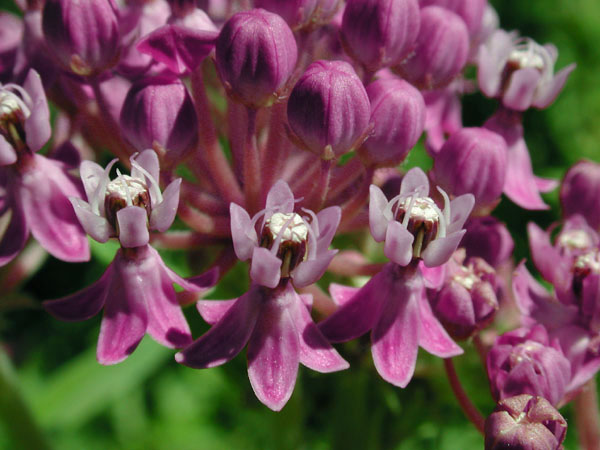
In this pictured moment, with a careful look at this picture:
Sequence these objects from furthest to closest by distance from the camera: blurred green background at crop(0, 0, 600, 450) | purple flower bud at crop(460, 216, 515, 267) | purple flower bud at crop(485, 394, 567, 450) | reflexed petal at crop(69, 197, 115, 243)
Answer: blurred green background at crop(0, 0, 600, 450) → purple flower bud at crop(460, 216, 515, 267) → reflexed petal at crop(69, 197, 115, 243) → purple flower bud at crop(485, 394, 567, 450)

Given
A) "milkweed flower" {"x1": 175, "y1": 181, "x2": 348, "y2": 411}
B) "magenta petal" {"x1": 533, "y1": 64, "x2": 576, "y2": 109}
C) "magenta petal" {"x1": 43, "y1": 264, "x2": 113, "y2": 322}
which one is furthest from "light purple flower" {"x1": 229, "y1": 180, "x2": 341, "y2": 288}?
"magenta petal" {"x1": 533, "y1": 64, "x2": 576, "y2": 109}

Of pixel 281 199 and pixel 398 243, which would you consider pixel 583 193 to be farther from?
pixel 281 199

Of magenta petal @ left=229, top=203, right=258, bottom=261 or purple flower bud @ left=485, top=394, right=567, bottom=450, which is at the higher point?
magenta petal @ left=229, top=203, right=258, bottom=261

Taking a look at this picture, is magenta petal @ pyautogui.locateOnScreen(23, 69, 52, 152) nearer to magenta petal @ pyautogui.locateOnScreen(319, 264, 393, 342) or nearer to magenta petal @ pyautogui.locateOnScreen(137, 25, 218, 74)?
magenta petal @ pyautogui.locateOnScreen(137, 25, 218, 74)

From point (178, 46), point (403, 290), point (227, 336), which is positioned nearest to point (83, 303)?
point (227, 336)

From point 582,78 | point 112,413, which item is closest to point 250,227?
point 112,413

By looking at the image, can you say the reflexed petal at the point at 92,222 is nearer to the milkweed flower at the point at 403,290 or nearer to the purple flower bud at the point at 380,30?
the milkweed flower at the point at 403,290

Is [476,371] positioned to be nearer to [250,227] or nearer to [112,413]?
[250,227]
